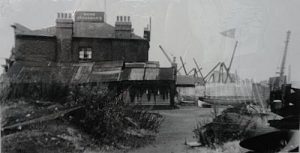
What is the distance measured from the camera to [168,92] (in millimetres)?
5184

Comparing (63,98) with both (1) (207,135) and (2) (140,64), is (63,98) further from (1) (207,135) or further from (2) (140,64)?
(1) (207,135)

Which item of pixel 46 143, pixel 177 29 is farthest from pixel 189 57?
pixel 46 143

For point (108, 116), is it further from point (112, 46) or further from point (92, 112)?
point (112, 46)

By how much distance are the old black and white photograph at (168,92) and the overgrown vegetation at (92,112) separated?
0.04ft

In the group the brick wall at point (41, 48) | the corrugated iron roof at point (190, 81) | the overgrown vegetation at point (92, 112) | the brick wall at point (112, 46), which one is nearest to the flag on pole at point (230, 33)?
the overgrown vegetation at point (92, 112)

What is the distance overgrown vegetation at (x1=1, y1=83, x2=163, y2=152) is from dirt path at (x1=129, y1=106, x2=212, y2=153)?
11 cm

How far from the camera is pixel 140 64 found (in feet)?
18.2

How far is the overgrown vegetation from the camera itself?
4492 mm

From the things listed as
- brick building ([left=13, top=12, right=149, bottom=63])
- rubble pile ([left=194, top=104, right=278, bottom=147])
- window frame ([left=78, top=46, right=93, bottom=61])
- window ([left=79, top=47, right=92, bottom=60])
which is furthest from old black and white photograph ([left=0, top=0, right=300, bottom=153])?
window frame ([left=78, top=46, right=93, bottom=61])

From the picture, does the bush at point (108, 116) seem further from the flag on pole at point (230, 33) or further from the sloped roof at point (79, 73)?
the flag on pole at point (230, 33)

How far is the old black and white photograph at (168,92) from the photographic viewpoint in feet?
14.4

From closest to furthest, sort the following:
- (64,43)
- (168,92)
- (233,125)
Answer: (233,125)
(168,92)
(64,43)

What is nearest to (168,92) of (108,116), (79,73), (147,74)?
(147,74)

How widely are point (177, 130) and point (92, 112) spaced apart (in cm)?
110
